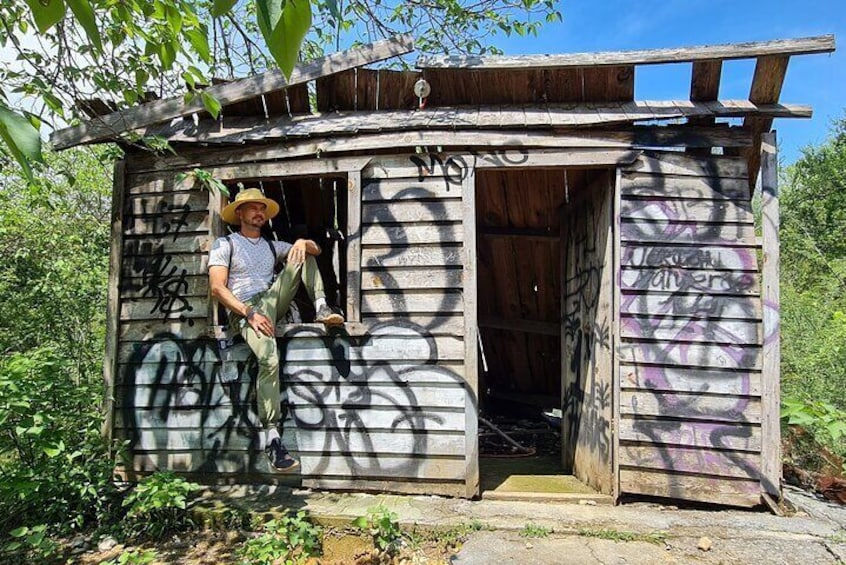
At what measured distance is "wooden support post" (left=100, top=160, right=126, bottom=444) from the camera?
4355 mm

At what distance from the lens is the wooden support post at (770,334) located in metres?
3.77

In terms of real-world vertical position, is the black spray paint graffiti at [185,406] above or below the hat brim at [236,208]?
below

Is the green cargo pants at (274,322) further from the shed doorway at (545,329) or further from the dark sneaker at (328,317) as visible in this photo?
the shed doorway at (545,329)

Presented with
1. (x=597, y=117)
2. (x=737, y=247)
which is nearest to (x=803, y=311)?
(x=737, y=247)

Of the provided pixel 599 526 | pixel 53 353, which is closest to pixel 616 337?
pixel 599 526

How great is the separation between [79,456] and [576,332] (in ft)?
14.9

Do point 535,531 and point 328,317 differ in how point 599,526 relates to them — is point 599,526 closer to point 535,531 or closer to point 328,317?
point 535,531

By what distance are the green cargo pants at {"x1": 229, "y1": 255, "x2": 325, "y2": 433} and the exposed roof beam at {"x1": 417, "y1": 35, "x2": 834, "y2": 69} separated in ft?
6.38

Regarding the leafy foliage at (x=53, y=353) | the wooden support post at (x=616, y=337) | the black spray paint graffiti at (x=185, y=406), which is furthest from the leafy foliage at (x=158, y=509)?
the wooden support post at (x=616, y=337)

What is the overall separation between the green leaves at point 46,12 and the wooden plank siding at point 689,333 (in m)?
3.86

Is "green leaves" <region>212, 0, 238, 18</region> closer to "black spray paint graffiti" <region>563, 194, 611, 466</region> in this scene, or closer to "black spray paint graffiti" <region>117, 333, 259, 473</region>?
"black spray paint graffiti" <region>117, 333, 259, 473</region>

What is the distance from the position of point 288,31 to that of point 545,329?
20.3 ft

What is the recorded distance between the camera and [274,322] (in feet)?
13.3

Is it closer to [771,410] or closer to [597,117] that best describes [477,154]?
[597,117]
